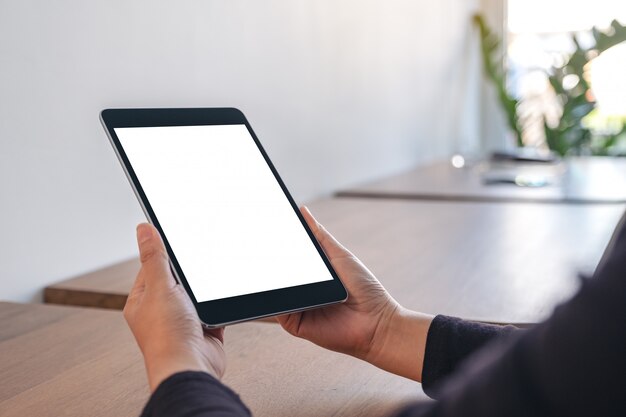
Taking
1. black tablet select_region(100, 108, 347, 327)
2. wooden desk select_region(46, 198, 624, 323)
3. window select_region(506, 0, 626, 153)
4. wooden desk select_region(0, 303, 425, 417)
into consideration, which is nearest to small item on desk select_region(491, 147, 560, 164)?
wooden desk select_region(46, 198, 624, 323)

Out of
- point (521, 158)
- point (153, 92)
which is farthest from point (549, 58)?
point (153, 92)

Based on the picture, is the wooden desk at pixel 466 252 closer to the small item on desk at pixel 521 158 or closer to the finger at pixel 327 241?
the finger at pixel 327 241

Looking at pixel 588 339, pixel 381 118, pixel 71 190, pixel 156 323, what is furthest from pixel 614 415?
pixel 381 118

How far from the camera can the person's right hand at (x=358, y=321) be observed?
0.91 m

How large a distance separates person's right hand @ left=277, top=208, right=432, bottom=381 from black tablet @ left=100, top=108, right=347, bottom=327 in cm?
3

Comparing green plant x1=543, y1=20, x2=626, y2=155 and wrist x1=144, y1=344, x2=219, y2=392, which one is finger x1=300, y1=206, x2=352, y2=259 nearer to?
wrist x1=144, y1=344, x2=219, y2=392

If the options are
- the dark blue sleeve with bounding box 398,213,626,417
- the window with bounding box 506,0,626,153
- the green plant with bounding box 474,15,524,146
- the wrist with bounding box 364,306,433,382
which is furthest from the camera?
the window with bounding box 506,0,626,153

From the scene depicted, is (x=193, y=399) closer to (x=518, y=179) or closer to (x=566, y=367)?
(x=566, y=367)

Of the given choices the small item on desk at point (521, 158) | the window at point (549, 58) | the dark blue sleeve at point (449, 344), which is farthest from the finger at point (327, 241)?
the window at point (549, 58)

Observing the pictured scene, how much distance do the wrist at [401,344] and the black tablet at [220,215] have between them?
0.07m

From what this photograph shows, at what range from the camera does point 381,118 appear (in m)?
2.84

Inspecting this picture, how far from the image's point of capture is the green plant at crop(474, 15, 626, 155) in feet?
12.5

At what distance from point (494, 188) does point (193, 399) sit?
1912 millimetres

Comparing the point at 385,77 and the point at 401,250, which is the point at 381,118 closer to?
the point at 385,77
